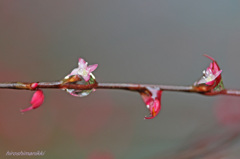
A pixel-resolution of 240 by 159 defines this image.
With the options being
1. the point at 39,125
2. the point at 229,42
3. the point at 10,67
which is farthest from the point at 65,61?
the point at 229,42

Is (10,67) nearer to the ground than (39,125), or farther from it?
farther from it

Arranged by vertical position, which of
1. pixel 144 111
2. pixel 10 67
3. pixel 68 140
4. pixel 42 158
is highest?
pixel 10 67

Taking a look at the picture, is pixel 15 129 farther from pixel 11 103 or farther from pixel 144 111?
pixel 144 111

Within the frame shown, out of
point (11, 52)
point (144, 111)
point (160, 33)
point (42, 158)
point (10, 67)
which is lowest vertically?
point (42, 158)

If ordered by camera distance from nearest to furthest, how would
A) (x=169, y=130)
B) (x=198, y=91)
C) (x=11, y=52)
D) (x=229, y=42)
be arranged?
(x=198, y=91)
(x=169, y=130)
(x=11, y=52)
(x=229, y=42)

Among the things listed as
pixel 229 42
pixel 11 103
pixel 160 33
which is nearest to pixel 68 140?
pixel 11 103

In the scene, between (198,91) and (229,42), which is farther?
(229,42)

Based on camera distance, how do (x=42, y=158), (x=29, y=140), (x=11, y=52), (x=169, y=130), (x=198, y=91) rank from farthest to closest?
(x=11, y=52) → (x=169, y=130) → (x=29, y=140) → (x=42, y=158) → (x=198, y=91)

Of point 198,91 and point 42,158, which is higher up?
point 42,158

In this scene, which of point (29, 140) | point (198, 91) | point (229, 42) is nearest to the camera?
point (198, 91)

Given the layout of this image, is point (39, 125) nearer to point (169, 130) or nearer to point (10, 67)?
point (10, 67)
